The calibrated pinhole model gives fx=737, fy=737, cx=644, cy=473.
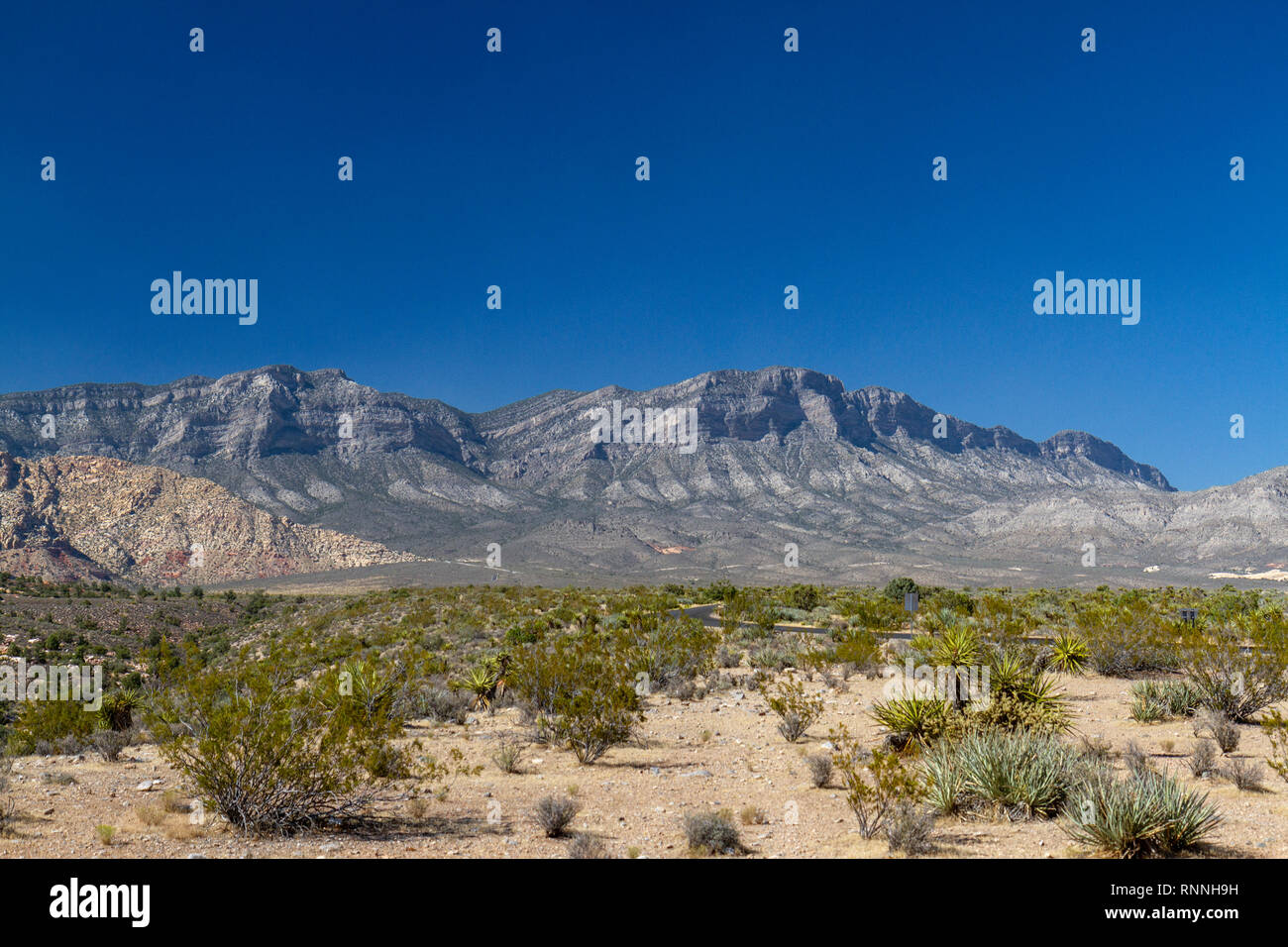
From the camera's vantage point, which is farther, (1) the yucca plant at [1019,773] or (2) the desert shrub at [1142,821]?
(1) the yucca plant at [1019,773]

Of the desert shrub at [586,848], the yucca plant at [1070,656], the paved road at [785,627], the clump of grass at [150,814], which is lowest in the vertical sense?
the paved road at [785,627]

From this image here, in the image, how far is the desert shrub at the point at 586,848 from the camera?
7484mm

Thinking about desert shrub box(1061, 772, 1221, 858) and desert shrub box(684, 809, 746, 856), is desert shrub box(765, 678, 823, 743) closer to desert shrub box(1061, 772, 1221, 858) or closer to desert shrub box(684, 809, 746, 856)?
desert shrub box(684, 809, 746, 856)

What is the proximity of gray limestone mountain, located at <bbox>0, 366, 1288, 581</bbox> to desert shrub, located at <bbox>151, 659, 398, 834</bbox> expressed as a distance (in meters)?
86.9

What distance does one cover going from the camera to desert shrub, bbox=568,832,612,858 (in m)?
7.48

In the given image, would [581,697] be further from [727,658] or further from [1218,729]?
[727,658]

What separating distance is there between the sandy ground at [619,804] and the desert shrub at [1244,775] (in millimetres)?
161

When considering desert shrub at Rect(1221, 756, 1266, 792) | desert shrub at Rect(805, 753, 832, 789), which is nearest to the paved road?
desert shrub at Rect(1221, 756, 1266, 792)

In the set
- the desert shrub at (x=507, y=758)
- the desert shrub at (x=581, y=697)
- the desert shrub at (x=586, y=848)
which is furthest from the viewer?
the desert shrub at (x=581, y=697)

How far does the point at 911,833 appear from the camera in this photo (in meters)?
7.41

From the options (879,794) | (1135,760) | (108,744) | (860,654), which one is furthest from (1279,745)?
(108,744)

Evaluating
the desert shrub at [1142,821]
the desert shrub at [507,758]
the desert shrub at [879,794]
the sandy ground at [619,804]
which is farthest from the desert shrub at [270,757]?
the desert shrub at [1142,821]

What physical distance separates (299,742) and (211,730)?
929 millimetres

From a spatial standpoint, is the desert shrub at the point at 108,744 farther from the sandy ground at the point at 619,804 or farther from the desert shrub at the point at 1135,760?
the desert shrub at the point at 1135,760
